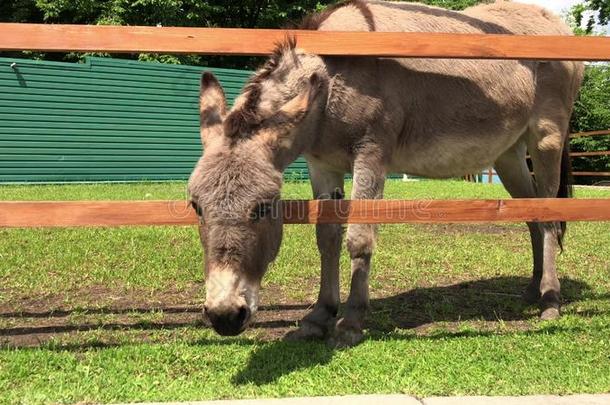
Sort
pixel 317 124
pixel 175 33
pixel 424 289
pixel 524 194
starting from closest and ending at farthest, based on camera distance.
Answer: pixel 175 33 < pixel 317 124 < pixel 424 289 < pixel 524 194

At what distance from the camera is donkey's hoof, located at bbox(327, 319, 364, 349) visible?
355cm

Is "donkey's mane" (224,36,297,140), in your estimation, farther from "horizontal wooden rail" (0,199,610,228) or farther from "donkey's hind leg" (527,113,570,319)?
"donkey's hind leg" (527,113,570,319)

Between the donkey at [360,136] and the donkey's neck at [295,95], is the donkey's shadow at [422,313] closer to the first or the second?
the donkey at [360,136]

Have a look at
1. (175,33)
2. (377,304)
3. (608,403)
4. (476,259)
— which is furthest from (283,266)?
(608,403)

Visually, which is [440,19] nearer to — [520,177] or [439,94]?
[439,94]

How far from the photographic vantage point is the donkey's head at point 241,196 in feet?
9.04

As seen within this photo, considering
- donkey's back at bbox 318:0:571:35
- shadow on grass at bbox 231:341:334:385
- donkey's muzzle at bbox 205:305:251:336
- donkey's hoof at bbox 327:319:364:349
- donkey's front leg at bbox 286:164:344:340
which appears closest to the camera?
donkey's muzzle at bbox 205:305:251:336

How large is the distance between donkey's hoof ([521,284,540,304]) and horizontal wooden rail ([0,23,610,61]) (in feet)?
7.59

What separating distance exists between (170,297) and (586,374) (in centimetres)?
323

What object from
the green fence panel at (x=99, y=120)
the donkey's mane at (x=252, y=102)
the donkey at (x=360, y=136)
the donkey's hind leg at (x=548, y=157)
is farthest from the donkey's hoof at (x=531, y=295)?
the green fence panel at (x=99, y=120)

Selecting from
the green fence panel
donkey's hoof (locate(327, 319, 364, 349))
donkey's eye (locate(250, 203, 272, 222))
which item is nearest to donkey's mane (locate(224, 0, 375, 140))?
donkey's eye (locate(250, 203, 272, 222))

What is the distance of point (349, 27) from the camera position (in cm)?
409

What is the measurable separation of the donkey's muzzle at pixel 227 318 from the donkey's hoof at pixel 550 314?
277cm

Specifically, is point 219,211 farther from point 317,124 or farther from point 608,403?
point 608,403
